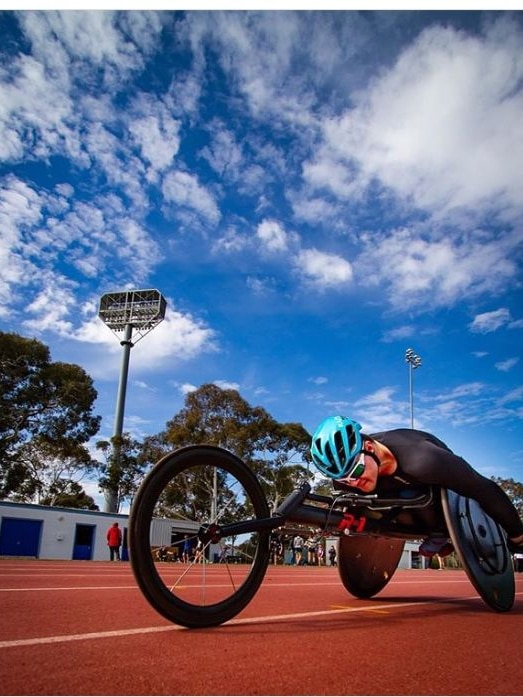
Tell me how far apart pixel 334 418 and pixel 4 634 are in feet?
8.09

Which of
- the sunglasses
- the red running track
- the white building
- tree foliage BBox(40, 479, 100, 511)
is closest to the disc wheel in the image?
the red running track

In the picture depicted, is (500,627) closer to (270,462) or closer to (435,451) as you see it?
(435,451)

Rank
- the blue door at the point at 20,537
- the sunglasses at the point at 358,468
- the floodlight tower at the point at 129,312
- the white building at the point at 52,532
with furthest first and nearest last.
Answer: the floodlight tower at the point at 129,312
the white building at the point at 52,532
the blue door at the point at 20,537
the sunglasses at the point at 358,468

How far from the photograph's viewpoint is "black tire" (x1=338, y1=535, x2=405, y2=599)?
16.3 feet

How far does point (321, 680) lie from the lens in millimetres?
2094

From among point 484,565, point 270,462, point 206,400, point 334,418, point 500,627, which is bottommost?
point 500,627

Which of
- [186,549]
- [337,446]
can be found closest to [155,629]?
[186,549]

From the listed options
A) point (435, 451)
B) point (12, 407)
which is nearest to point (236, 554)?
point (435, 451)

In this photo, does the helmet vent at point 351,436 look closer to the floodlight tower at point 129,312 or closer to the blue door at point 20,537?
the blue door at point 20,537

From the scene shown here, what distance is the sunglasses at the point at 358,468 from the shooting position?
3902 mm

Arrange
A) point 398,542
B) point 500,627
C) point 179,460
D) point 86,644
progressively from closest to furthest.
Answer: point 86,644, point 179,460, point 500,627, point 398,542

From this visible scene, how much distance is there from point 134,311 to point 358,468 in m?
59.3

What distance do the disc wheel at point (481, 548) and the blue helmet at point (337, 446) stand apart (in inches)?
30.7

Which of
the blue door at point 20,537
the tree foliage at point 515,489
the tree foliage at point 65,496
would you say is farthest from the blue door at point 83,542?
the tree foliage at point 515,489
